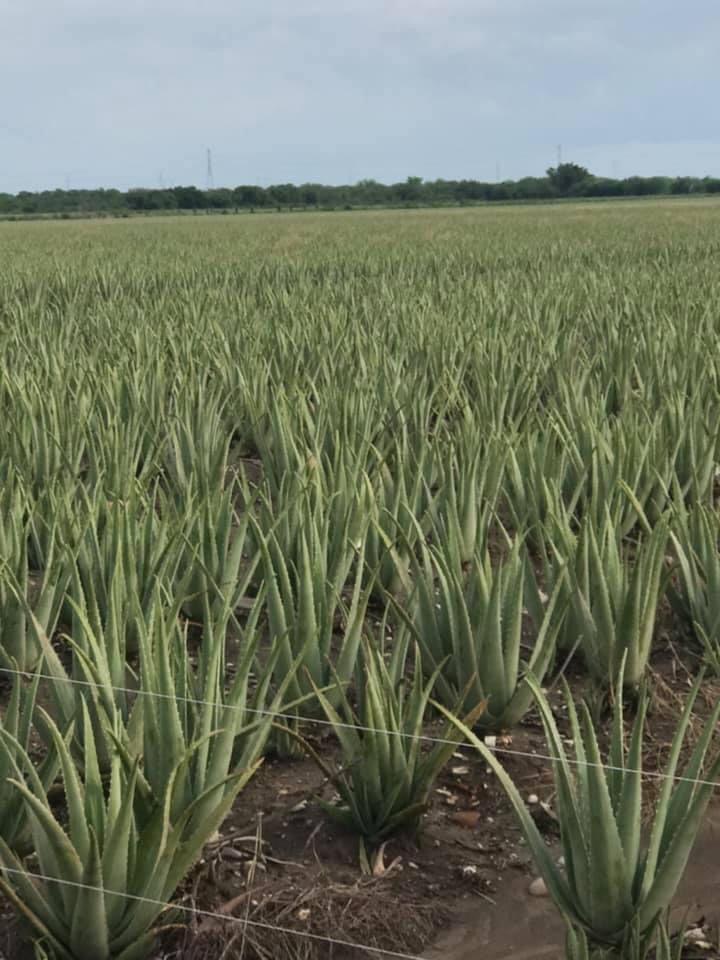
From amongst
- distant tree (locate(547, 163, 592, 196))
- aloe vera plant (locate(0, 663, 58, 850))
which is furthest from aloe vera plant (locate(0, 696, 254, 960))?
distant tree (locate(547, 163, 592, 196))

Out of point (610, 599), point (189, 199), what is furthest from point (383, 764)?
point (189, 199)

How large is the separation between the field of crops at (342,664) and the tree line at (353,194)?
71.7m

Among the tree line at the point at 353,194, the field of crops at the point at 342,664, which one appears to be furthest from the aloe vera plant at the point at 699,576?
the tree line at the point at 353,194

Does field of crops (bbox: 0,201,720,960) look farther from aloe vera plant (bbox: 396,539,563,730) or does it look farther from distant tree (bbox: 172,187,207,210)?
distant tree (bbox: 172,187,207,210)

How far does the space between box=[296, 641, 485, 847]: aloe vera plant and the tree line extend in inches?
2890

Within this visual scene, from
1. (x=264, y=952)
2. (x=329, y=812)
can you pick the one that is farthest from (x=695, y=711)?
(x=264, y=952)

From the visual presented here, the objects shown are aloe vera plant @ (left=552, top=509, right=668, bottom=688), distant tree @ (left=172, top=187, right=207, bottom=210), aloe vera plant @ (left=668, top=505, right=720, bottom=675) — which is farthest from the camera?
distant tree @ (left=172, top=187, right=207, bottom=210)

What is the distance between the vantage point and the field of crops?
1393 mm

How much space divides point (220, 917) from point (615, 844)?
577 mm

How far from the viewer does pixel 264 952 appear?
1421 mm

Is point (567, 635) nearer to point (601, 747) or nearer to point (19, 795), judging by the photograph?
point (601, 747)

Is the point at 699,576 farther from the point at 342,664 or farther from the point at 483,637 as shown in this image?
the point at 342,664

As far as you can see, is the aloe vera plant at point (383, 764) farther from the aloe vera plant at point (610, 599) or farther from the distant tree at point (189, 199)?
the distant tree at point (189, 199)

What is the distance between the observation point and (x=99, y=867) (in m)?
1.33
